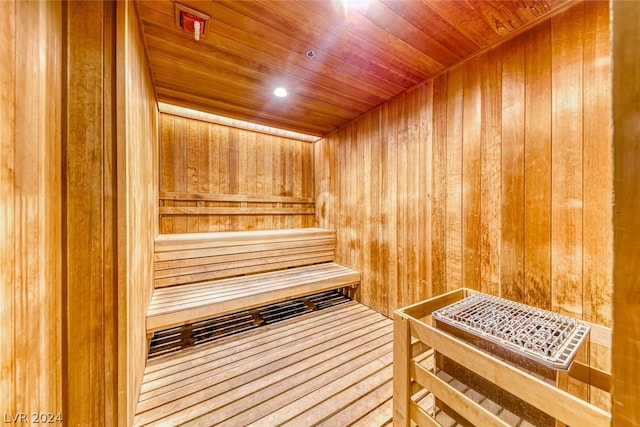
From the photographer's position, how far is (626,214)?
0.36 meters

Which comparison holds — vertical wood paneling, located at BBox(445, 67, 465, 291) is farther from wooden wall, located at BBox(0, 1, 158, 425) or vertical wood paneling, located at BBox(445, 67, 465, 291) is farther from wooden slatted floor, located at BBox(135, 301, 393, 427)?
wooden wall, located at BBox(0, 1, 158, 425)

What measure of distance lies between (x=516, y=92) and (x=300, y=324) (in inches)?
104

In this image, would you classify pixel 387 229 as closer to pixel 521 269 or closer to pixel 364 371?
pixel 521 269

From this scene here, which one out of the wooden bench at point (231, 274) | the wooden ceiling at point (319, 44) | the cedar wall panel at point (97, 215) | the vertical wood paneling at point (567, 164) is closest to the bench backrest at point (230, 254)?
the wooden bench at point (231, 274)

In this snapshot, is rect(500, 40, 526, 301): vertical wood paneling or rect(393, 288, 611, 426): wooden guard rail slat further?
rect(500, 40, 526, 301): vertical wood paneling

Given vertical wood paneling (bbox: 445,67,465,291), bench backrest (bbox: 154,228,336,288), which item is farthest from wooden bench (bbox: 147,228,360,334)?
vertical wood paneling (bbox: 445,67,465,291)

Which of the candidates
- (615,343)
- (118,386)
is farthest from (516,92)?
(118,386)

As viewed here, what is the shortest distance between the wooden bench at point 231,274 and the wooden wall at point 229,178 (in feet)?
1.66

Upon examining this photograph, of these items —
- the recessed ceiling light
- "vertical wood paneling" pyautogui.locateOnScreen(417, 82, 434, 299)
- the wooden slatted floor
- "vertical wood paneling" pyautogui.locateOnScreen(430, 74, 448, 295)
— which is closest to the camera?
the wooden slatted floor

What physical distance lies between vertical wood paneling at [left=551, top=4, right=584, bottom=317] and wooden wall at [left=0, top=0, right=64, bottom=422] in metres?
2.39

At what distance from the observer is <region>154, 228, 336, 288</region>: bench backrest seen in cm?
228

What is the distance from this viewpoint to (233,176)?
3.24 meters

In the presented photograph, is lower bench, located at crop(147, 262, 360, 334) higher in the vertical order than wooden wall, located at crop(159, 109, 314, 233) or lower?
lower

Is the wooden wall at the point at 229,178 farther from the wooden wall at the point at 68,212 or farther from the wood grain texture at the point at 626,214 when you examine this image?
the wood grain texture at the point at 626,214
